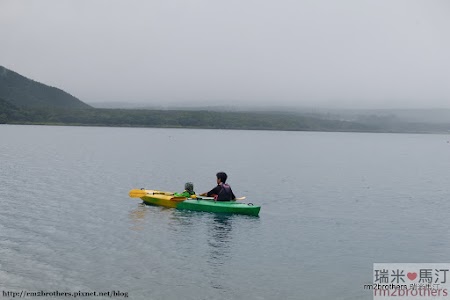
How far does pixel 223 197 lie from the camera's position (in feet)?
126

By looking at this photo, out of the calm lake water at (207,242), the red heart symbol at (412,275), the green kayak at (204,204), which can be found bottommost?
the red heart symbol at (412,275)

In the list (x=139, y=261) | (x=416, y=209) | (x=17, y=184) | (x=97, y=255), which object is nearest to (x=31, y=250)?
(x=97, y=255)

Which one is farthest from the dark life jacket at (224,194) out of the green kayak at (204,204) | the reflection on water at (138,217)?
the reflection on water at (138,217)

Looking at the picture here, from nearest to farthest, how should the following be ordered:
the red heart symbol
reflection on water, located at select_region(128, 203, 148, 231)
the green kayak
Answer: the red heart symbol → reflection on water, located at select_region(128, 203, 148, 231) → the green kayak

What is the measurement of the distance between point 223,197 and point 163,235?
319 inches

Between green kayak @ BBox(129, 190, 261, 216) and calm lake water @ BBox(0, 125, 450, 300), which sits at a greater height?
green kayak @ BBox(129, 190, 261, 216)

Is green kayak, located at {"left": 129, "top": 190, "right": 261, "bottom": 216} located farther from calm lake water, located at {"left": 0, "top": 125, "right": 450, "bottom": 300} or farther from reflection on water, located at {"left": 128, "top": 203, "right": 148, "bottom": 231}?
reflection on water, located at {"left": 128, "top": 203, "right": 148, "bottom": 231}

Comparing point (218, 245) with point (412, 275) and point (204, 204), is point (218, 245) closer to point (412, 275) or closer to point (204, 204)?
point (204, 204)

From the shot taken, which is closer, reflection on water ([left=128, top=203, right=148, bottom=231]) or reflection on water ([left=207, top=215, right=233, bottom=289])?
reflection on water ([left=207, top=215, right=233, bottom=289])

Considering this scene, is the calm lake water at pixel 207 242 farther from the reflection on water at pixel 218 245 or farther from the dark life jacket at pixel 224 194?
the dark life jacket at pixel 224 194

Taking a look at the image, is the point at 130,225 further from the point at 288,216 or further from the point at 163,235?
the point at 288,216

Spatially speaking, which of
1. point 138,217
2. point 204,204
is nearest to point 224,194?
point 204,204

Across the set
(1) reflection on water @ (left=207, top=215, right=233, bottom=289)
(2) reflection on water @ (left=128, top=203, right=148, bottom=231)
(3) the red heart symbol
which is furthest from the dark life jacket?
(3) the red heart symbol

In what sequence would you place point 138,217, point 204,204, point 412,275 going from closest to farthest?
point 412,275 < point 138,217 < point 204,204
